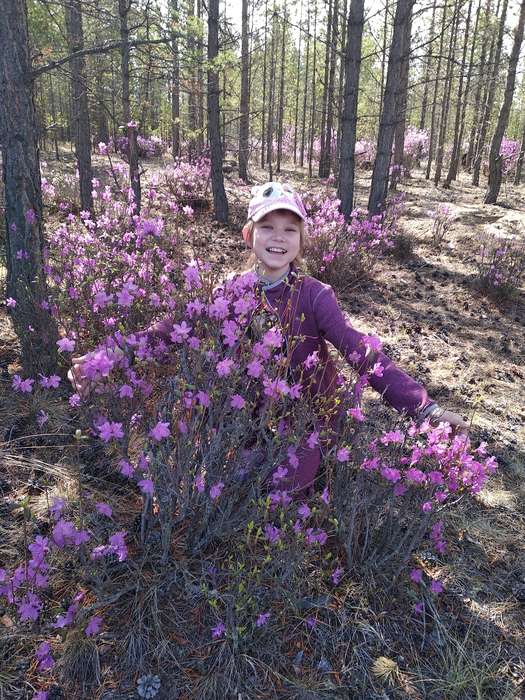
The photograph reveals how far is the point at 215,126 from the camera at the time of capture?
954cm

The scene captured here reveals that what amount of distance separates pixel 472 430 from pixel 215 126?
805 centimetres

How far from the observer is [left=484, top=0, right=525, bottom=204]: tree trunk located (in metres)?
11.3

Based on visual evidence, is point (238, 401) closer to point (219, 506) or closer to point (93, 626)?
point (219, 506)

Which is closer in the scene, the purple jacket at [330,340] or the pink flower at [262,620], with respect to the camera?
the pink flower at [262,620]

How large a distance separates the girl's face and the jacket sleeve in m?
0.27

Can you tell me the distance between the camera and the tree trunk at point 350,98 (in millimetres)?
7770

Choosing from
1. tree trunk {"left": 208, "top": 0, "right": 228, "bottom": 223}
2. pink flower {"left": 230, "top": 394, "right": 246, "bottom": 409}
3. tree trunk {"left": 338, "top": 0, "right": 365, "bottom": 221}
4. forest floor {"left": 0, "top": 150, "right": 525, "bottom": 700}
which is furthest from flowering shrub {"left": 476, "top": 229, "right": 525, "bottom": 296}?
pink flower {"left": 230, "top": 394, "right": 246, "bottom": 409}

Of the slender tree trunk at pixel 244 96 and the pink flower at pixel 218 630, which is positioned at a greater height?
the slender tree trunk at pixel 244 96

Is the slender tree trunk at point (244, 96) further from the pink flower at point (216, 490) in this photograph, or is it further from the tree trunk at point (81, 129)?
the pink flower at point (216, 490)

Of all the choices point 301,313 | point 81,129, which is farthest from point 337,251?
point 81,129

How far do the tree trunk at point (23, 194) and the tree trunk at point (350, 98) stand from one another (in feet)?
19.7

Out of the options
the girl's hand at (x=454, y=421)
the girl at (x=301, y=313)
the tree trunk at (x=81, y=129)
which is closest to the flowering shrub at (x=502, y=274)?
the girl at (x=301, y=313)

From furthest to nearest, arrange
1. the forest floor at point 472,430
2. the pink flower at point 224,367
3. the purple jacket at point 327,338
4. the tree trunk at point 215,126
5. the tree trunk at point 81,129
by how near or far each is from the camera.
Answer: the tree trunk at point 215,126 < the tree trunk at point 81,129 < the purple jacket at point 327,338 < the forest floor at point 472,430 < the pink flower at point 224,367

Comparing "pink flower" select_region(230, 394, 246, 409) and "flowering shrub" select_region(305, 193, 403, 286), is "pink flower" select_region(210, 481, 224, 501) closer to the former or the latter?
"pink flower" select_region(230, 394, 246, 409)
